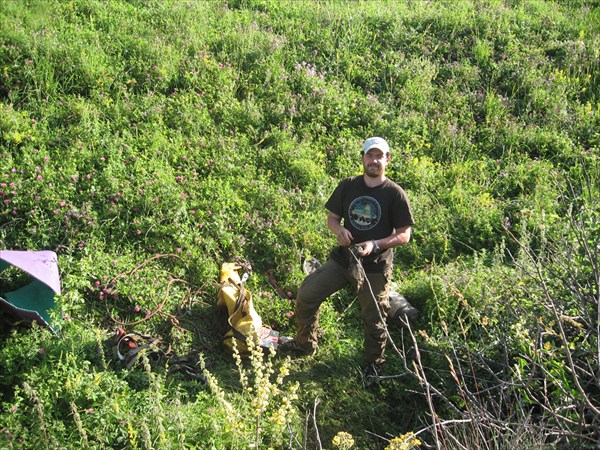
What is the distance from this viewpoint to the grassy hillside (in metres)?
3.95

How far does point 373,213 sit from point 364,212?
8cm

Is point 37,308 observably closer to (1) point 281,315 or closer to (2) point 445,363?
(1) point 281,315

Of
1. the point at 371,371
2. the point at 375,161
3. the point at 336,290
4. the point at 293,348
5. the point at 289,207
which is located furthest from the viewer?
the point at 289,207

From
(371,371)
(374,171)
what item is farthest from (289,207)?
(371,371)

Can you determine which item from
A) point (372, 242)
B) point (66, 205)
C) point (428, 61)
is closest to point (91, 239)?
point (66, 205)

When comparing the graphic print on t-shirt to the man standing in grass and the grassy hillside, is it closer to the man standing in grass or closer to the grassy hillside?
the man standing in grass

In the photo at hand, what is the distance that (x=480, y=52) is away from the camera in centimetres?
965

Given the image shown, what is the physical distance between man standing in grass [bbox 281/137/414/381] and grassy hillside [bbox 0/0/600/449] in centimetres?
56

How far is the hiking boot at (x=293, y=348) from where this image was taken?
5.21 meters

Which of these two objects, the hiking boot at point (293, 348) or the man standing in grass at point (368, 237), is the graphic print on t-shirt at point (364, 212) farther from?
the hiking boot at point (293, 348)

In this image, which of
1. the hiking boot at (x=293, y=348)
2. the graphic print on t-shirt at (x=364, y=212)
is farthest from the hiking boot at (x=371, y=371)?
the graphic print on t-shirt at (x=364, y=212)

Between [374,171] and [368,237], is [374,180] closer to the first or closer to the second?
[374,171]

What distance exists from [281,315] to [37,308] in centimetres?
214

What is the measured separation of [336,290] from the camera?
4.91 metres
